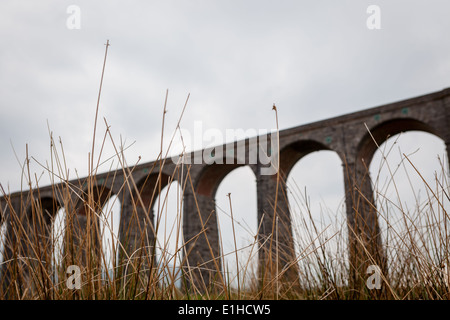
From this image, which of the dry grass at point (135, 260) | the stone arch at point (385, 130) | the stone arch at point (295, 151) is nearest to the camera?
the dry grass at point (135, 260)

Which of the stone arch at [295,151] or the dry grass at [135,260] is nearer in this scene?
the dry grass at [135,260]

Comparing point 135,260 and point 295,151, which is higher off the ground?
point 295,151

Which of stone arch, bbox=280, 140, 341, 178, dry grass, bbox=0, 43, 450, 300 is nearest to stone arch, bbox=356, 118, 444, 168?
stone arch, bbox=280, 140, 341, 178

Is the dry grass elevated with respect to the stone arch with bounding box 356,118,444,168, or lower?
lower

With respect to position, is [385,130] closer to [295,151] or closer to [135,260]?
[295,151]

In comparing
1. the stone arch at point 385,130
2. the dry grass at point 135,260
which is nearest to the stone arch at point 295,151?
the stone arch at point 385,130

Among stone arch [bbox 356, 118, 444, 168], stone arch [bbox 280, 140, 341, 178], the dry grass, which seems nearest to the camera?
the dry grass

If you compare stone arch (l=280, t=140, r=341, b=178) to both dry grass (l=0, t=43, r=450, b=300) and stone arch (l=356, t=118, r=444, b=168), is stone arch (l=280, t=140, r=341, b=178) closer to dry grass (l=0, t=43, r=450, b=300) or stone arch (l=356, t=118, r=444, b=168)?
stone arch (l=356, t=118, r=444, b=168)

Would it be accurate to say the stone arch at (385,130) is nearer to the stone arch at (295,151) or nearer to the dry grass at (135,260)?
the stone arch at (295,151)

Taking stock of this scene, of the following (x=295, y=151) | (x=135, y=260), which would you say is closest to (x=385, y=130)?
(x=295, y=151)

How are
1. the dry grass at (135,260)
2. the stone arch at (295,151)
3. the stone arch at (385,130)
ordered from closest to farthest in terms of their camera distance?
the dry grass at (135,260) < the stone arch at (385,130) < the stone arch at (295,151)

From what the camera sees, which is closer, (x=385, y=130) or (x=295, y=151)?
(x=385, y=130)

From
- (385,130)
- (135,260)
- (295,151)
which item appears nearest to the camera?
(135,260)
